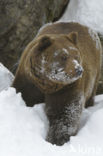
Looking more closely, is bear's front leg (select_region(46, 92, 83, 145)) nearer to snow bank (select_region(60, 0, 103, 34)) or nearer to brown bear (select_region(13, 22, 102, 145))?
Result: brown bear (select_region(13, 22, 102, 145))

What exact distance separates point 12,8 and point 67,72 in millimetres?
3808

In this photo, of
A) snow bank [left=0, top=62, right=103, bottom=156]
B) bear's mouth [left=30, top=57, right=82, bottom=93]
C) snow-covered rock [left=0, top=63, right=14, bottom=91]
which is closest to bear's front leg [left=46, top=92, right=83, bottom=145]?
snow bank [left=0, top=62, right=103, bottom=156]

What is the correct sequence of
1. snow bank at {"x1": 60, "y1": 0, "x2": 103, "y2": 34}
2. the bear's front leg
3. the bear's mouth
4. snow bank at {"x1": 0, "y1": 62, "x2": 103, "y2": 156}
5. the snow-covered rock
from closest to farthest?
snow bank at {"x1": 0, "y1": 62, "x2": 103, "y2": 156}
the bear's mouth
the bear's front leg
the snow-covered rock
snow bank at {"x1": 60, "y1": 0, "x2": 103, "y2": 34}

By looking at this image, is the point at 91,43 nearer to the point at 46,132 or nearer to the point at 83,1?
the point at 46,132

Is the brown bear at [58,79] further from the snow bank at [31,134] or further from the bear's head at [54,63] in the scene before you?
the snow bank at [31,134]

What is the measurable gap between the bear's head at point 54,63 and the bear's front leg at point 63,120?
0.88 ft

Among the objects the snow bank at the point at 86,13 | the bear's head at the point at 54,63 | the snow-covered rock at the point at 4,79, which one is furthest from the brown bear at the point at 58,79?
the snow bank at the point at 86,13

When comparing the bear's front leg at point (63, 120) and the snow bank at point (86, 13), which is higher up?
the bear's front leg at point (63, 120)

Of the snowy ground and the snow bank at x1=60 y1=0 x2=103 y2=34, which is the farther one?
the snow bank at x1=60 y1=0 x2=103 y2=34

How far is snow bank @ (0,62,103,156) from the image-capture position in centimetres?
290

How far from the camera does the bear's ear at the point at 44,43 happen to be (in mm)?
3748

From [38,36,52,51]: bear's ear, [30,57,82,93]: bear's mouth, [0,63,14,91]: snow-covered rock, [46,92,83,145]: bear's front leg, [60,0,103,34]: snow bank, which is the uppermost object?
[38,36,52,51]: bear's ear

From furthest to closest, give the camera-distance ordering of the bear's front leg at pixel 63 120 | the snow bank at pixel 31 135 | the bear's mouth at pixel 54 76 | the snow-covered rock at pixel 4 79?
1. the snow-covered rock at pixel 4 79
2. the bear's front leg at pixel 63 120
3. the bear's mouth at pixel 54 76
4. the snow bank at pixel 31 135

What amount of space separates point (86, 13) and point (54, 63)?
185 inches
